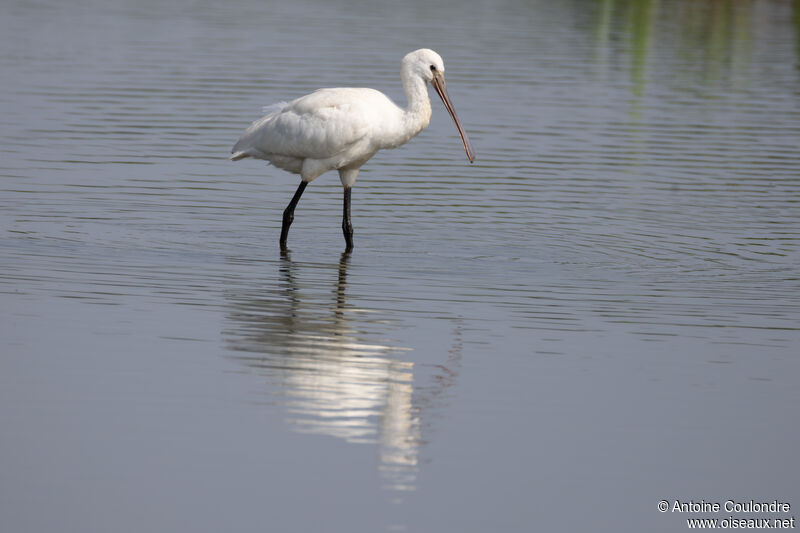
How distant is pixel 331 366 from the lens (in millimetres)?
9016

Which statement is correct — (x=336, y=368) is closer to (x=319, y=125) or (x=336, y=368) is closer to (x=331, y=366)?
(x=331, y=366)

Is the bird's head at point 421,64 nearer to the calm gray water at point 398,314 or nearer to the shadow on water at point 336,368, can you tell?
the calm gray water at point 398,314

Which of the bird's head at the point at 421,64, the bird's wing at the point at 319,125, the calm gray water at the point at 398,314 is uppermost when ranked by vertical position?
the bird's head at the point at 421,64

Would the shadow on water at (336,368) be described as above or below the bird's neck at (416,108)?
below

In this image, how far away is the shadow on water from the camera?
25.7 ft

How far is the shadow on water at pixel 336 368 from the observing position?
25.7 feet

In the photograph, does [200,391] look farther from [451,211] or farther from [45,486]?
[451,211]

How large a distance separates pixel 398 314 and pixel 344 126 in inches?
97.8

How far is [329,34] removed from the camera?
99.1 feet

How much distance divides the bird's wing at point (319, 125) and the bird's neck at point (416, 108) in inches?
13.0

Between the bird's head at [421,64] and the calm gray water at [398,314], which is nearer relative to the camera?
the calm gray water at [398,314]

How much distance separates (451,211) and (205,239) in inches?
112

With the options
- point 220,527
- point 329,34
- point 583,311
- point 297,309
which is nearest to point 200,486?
point 220,527

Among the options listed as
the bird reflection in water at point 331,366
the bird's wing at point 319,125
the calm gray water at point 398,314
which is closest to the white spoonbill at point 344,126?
the bird's wing at point 319,125
